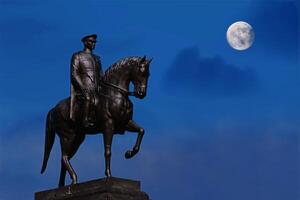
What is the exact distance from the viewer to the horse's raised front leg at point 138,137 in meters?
35.0

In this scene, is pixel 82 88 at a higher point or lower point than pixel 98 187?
higher

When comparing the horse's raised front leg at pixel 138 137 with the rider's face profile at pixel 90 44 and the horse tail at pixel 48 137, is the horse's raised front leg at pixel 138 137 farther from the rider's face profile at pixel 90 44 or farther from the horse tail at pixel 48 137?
the horse tail at pixel 48 137

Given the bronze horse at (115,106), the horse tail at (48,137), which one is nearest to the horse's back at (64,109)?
the bronze horse at (115,106)

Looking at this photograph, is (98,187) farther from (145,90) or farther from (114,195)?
(145,90)

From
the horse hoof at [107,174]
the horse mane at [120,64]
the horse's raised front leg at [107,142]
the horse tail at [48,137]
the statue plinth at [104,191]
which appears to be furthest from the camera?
the horse tail at [48,137]

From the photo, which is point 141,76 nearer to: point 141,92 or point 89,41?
point 141,92

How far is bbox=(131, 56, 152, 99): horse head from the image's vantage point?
3478cm

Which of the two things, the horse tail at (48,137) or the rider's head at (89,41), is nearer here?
the rider's head at (89,41)

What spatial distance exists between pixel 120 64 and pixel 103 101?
1130 mm

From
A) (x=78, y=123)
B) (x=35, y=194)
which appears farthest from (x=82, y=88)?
(x=35, y=194)

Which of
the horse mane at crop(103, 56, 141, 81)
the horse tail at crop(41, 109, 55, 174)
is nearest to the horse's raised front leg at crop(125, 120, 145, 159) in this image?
the horse mane at crop(103, 56, 141, 81)

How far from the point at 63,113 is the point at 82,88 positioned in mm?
1128

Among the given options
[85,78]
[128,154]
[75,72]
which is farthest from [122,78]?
[128,154]

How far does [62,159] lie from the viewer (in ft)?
118
